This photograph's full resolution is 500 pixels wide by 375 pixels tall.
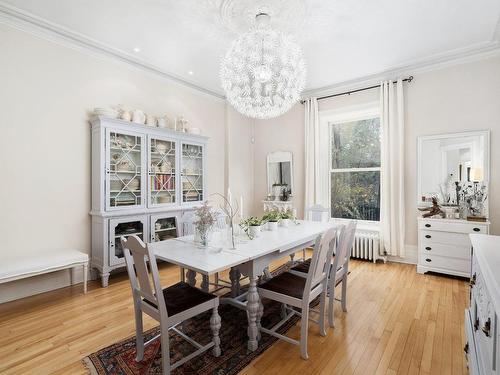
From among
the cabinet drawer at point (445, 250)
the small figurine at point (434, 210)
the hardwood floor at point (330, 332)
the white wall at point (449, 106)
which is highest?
the white wall at point (449, 106)

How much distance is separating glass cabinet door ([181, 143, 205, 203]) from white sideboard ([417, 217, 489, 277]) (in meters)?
3.41

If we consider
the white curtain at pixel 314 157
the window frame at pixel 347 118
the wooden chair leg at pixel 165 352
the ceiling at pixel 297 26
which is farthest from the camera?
the white curtain at pixel 314 157

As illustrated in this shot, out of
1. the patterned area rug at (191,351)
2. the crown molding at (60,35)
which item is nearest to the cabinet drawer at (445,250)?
the patterned area rug at (191,351)

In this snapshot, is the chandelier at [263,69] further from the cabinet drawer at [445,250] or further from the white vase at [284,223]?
the cabinet drawer at [445,250]

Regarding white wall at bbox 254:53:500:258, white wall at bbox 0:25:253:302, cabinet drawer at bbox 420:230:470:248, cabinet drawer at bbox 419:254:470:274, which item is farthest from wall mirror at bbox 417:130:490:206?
white wall at bbox 0:25:253:302

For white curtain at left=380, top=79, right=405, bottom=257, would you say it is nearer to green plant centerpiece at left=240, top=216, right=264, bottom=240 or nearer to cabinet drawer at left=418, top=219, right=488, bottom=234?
cabinet drawer at left=418, top=219, right=488, bottom=234

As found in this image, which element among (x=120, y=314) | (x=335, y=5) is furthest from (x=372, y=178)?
(x=120, y=314)

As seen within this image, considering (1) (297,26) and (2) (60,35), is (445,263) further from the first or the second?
(2) (60,35)

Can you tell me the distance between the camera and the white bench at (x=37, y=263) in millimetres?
2463

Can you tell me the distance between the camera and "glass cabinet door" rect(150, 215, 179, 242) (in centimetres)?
366

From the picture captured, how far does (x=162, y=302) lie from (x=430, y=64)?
461 cm

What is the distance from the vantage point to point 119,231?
10.9ft

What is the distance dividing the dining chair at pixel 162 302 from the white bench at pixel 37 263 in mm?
1475

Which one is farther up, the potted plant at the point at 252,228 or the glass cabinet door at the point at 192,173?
the glass cabinet door at the point at 192,173
